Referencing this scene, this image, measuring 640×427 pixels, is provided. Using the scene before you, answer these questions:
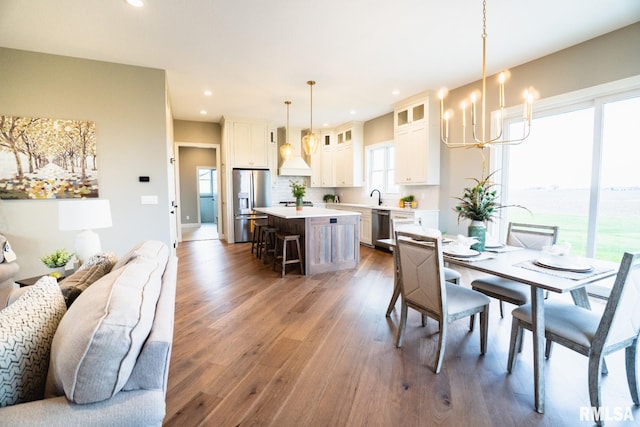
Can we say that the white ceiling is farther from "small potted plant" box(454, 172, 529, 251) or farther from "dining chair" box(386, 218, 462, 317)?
"dining chair" box(386, 218, 462, 317)

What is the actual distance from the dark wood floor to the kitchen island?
3.56ft

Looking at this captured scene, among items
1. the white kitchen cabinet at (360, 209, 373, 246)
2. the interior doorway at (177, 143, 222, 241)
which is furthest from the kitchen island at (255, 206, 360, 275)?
the interior doorway at (177, 143, 222, 241)

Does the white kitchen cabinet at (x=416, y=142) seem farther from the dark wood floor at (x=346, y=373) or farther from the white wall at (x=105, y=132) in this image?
the white wall at (x=105, y=132)

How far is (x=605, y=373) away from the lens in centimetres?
195

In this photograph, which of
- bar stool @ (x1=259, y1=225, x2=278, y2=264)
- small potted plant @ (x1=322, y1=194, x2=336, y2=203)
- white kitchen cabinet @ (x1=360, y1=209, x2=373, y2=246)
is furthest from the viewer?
small potted plant @ (x1=322, y1=194, x2=336, y2=203)

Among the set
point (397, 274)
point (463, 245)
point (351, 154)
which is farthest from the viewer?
point (351, 154)

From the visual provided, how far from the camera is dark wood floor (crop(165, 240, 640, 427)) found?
1.63m

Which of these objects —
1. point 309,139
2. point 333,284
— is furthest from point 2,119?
point 333,284

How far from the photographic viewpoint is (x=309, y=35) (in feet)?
10.4

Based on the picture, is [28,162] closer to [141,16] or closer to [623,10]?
[141,16]

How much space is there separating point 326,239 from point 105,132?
10.7 ft

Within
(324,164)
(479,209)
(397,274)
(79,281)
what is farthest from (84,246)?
(324,164)

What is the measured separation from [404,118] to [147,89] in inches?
167

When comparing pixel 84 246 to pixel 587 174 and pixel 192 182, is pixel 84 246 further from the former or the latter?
pixel 192 182
